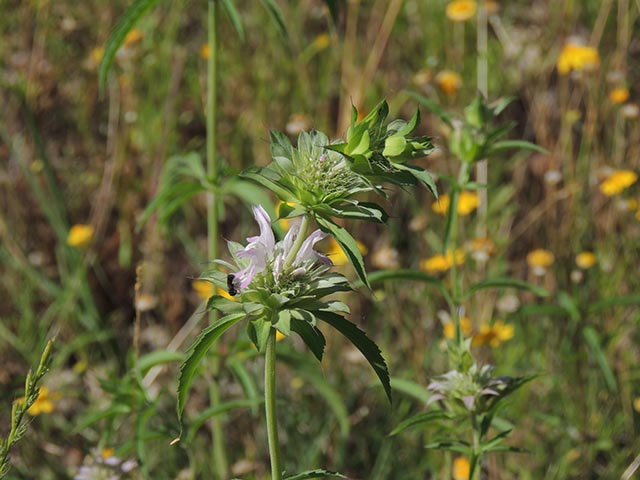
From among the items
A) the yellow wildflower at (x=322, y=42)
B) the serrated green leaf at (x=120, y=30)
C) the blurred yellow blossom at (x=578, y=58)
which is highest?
the yellow wildflower at (x=322, y=42)

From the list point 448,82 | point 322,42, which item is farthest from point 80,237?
point 448,82

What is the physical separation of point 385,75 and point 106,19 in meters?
1.12

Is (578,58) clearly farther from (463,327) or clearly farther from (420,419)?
(420,419)

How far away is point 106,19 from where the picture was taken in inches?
124

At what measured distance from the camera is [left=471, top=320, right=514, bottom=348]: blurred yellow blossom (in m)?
2.02

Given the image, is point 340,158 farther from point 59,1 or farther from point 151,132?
point 59,1

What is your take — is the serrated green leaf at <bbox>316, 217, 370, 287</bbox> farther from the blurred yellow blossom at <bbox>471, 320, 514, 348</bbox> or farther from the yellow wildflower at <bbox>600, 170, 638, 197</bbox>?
the yellow wildflower at <bbox>600, 170, 638, 197</bbox>

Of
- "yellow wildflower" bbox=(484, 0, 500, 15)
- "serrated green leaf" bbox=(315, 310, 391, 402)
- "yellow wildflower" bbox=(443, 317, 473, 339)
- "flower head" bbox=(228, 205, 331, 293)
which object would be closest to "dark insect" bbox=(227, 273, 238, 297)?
"flower head" bbox=(228, 205, 331, 293)

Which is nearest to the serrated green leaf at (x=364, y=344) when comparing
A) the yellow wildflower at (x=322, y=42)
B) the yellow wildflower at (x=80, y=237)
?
the yellow wildflower at (x=80, y=237)

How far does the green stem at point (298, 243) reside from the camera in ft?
3.43

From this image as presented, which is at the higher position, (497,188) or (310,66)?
(310,66)

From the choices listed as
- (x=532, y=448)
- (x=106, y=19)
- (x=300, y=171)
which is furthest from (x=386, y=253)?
(x=106, y=19)

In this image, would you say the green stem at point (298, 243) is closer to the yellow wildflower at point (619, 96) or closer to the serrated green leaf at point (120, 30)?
the serrated green leaf at point (120, 30)

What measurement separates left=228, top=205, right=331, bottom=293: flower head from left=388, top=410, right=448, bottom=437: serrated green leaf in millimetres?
368
